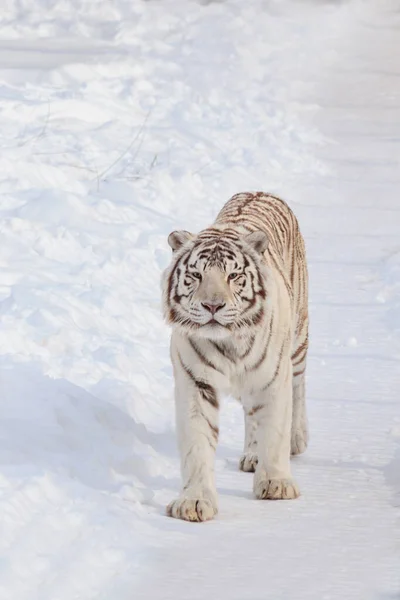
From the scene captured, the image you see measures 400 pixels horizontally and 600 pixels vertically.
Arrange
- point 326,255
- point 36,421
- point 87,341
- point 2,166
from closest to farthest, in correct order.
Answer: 1. point 36,421
2. point 87,341
3. point 326,255
4. point 2,166

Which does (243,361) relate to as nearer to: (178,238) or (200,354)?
(200,354)

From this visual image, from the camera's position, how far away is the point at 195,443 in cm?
484

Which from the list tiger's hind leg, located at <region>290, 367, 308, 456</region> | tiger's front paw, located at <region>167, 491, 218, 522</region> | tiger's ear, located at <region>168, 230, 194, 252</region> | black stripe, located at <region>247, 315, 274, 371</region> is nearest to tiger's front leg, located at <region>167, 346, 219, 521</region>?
tiger's front paw, located at <region>167, 491, 218, 522</region>

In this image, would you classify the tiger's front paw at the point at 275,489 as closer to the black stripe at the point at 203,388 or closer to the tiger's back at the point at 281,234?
the black stripe at the point at 203,388

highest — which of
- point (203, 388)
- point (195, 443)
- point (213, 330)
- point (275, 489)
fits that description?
point (213, 330)

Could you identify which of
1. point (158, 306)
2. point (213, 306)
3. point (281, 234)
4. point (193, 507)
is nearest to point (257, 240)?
point (213, 306)

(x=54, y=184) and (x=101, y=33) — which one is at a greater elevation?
(x=54, y=184)

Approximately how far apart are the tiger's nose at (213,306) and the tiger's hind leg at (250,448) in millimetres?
874

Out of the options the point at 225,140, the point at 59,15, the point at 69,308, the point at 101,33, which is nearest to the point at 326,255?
the point at 69,308

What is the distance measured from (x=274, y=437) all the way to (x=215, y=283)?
25.7 inches

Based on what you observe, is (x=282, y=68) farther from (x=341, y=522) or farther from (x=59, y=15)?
(x=341, y=522)

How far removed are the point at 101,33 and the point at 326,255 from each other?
→ 10036 mm

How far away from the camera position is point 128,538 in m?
4.38

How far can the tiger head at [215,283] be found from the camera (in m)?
4.73
